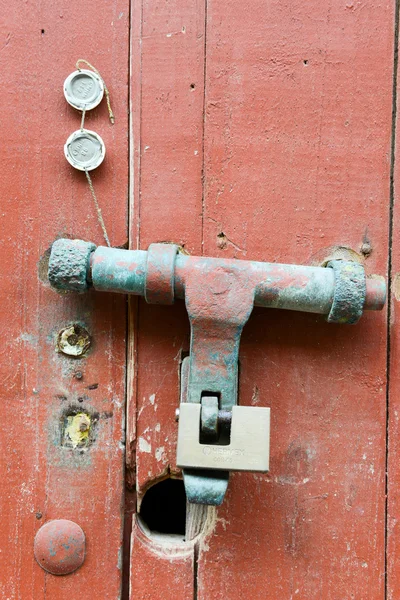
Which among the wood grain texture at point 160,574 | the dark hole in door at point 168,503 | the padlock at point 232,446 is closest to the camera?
the padlock at point 232,446

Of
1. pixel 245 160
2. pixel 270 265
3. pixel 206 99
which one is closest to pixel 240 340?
pixel 270 265

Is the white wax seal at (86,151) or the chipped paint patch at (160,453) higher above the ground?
the white wax seal at (86,151)

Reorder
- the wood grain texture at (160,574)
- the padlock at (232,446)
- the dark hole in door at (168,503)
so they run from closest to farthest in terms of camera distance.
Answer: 1. the padlock at (232,446)
2. the wood grain texture at (160,574)
3. the dark hole in door at (168,503)

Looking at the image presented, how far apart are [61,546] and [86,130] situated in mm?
650

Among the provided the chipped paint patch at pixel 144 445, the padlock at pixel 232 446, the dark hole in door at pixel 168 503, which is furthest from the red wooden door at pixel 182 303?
the dark hole in door at pixel 168 503

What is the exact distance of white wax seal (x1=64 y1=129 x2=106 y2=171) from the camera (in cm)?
87

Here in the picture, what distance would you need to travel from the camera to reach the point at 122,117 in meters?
0.89

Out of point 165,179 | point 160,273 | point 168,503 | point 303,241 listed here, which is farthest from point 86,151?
point 168,503

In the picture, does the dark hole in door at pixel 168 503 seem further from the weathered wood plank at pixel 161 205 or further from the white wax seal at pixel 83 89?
the white wax seal at pixel 83 89

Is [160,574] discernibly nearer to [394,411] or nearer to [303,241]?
[394,411]

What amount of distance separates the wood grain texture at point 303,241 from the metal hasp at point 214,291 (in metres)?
0.08

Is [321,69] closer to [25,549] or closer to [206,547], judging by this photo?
[206,547]

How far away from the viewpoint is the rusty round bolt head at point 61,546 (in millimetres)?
848

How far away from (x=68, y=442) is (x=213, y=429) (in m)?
0.27
